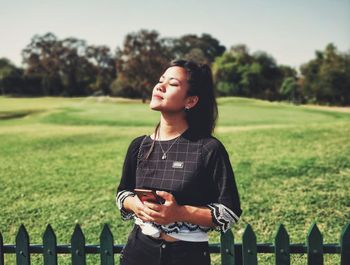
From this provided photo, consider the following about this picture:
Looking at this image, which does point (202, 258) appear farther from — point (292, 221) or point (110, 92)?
point (110, 92)

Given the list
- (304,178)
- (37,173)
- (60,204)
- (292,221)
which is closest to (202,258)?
(292,221)

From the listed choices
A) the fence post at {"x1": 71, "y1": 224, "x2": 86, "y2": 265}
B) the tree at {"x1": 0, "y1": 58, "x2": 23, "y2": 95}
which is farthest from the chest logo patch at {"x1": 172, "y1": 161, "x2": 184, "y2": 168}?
the tree at {"x1": 0, "y1": 58, "x2": 23, "y2": 95}

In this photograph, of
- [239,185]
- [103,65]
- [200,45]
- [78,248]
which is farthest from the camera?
[200,45]

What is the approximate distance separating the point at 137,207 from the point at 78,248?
36.3 inches

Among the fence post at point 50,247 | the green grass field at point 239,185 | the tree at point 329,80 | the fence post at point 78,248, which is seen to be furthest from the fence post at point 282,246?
the tree at point 329,80

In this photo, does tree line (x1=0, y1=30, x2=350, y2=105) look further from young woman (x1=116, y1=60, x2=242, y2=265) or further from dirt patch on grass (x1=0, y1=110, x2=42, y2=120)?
young woman (x1=116, y1=60, x2=242, y2=265)

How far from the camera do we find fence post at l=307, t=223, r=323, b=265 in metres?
2.71

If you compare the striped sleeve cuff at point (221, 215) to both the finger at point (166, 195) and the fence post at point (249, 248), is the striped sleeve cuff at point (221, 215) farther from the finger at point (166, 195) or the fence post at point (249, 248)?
the fence post at point (249, 248)

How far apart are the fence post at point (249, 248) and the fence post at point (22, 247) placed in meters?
1.52

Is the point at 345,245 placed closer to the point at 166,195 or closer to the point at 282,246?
the point at 282,246

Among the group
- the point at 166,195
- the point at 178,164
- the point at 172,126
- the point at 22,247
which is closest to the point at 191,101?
the point at 172,126

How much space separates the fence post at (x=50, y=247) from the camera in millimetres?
2854

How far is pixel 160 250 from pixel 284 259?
106 centimetres

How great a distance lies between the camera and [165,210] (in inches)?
79.7
